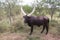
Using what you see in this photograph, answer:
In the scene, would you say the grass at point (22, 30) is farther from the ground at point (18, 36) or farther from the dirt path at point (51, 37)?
the dirt path at point (51, 37)

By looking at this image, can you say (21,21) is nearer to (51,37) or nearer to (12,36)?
(12,36)

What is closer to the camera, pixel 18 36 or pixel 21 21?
pixel 18 36

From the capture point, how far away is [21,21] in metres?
10.8

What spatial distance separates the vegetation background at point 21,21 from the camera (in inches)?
361

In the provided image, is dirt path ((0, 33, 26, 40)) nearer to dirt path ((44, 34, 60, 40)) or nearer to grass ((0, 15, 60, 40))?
grass ((0, 15, 60, 40))

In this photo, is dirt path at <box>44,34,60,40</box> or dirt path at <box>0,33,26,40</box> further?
dirt path at <box>44,34,60,40</box>

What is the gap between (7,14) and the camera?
457 inches

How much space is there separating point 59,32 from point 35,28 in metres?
1.44

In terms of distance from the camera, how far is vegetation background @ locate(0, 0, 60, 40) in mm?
9169

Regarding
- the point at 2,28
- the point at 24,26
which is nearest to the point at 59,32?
the point at 24,26

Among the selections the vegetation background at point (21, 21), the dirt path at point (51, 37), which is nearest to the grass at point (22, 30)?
the vegetation background at point (21, 21)

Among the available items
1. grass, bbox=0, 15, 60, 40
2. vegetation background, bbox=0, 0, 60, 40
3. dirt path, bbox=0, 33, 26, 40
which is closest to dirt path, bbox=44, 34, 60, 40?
vegetation background, bbox=0, 0, 60, 40

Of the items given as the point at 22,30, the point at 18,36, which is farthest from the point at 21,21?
the point at 18,36

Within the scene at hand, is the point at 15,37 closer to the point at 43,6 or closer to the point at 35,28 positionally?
the point at 35,28
